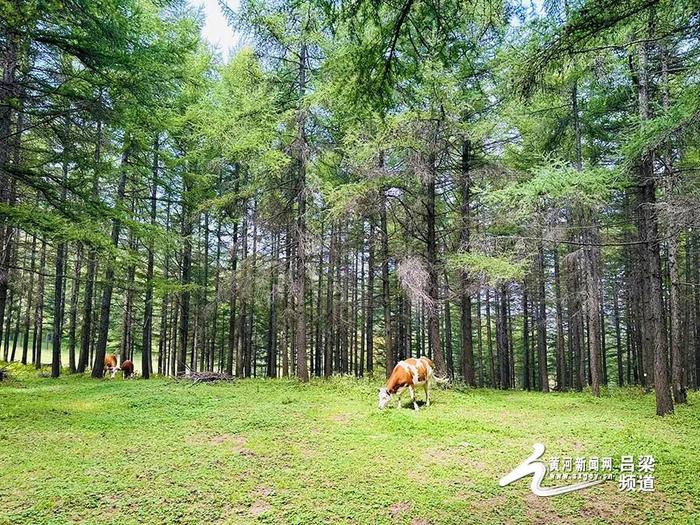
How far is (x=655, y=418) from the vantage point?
944 centimetres

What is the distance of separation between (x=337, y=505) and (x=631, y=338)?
28444 mm

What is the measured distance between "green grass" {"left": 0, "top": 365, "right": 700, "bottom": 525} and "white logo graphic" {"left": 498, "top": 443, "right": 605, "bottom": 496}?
0.12 m

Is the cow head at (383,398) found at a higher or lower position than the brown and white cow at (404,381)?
lower

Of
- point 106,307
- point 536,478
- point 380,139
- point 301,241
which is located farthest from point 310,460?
point 106,307

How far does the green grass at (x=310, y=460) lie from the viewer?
15.3ft

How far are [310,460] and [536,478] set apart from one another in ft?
10.2

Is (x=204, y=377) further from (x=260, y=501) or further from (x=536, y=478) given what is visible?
(x=536, y=478)

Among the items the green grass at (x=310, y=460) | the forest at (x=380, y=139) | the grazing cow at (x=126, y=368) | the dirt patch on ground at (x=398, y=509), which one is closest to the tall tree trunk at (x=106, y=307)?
the forest at (x=380, y=139)

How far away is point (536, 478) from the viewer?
5.56 metres

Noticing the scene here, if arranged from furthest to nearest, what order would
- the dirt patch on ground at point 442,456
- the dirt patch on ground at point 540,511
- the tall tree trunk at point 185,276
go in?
1. the tall tree trunk at point 185,276
2. the dirt patch on ground at point 442,456
3. the dirt patch on ground at point 540,511

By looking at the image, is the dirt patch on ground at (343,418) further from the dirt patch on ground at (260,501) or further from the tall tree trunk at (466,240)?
the tall tree trunk at (466,240)

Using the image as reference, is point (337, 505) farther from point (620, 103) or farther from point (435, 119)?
point (620, 103)

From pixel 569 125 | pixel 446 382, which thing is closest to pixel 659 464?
pixel 446 382

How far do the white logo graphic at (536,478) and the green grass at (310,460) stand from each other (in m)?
0.12
